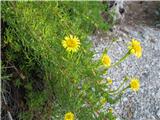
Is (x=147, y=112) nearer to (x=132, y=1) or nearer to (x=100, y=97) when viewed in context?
(x=100, y=97)

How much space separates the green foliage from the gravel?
0.80m

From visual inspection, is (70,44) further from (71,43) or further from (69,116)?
(69,116)

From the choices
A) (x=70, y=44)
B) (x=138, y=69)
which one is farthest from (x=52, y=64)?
Result: (x=138, y=69)

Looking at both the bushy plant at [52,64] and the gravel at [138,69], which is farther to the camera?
the gravel at [138,69]

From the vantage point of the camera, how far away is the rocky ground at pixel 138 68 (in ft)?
9.89

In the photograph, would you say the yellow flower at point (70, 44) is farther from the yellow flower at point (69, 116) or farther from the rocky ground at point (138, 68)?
the rocky ground at point (138, 68)

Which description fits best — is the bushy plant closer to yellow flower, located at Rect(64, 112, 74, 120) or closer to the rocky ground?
yellow flower, located at Rect(64, 112, 74, 120)

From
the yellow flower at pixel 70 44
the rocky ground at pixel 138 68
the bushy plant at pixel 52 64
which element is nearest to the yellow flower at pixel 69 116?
the bushy plant at pixel 52 64

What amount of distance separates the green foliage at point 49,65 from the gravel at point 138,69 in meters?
0.80

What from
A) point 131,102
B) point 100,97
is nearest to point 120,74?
point 131,102

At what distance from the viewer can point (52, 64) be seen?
1.98 metres

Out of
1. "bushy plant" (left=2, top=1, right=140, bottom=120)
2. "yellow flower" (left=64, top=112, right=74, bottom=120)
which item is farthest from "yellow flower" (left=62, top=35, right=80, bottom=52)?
"yellow flower" (left=64, top=112, right=74, bottom=120)

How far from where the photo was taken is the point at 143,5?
4578mm

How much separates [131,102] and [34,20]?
49.0 inches
